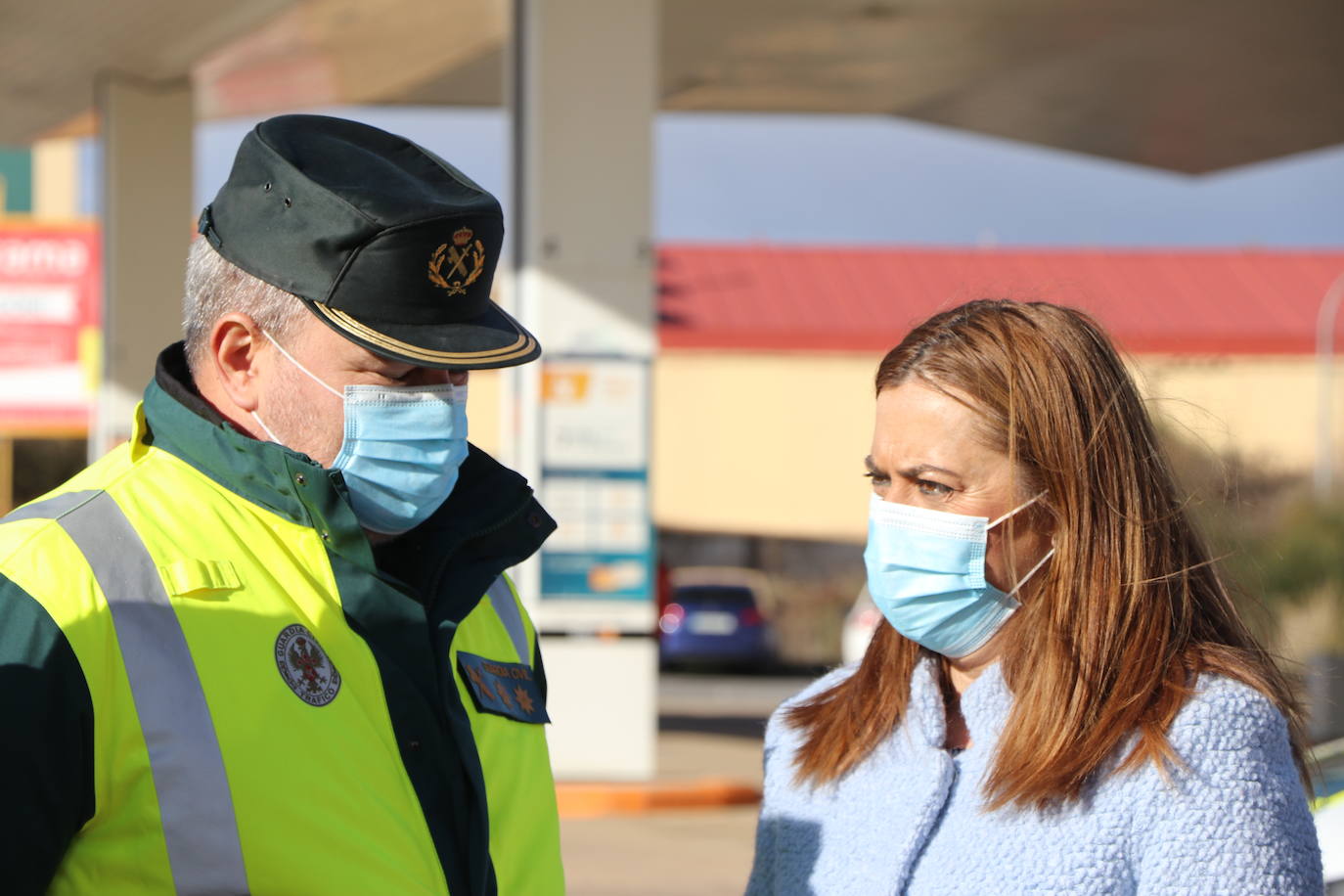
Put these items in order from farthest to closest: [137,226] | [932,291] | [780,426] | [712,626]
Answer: [932,291]
[780,426]
[712,626]
[137,226]

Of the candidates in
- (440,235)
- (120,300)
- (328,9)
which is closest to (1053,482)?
(440,235)

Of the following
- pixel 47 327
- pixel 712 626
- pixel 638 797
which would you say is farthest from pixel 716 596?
pixel 638 797

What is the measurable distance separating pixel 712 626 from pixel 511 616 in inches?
953

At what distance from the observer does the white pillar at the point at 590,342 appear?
32.2 feet

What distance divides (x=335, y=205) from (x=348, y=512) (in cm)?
44

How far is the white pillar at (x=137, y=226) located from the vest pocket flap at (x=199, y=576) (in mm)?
12962

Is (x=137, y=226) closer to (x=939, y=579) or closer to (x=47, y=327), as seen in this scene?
(x=939, y=579)

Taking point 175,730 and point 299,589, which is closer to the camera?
point 175,730

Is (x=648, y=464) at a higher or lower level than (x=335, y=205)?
lower

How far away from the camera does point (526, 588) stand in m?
9.96

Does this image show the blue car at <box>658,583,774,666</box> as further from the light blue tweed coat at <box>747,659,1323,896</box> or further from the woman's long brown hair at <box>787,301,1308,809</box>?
the woman's long brown hair at <box>787,301,1308,809</box>

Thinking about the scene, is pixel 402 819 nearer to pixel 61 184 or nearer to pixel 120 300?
pixel 120 300

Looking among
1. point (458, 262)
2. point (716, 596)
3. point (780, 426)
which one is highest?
point (458, 262)

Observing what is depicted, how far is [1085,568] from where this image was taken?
2.75 metres
